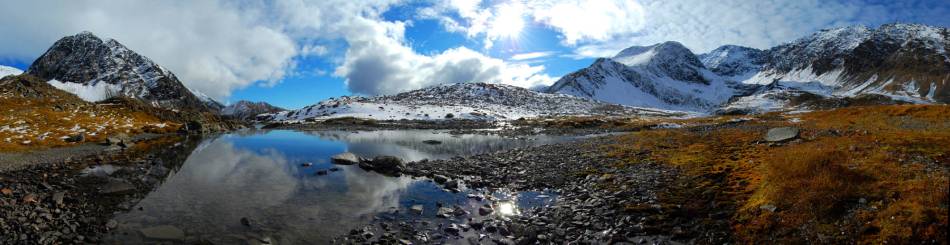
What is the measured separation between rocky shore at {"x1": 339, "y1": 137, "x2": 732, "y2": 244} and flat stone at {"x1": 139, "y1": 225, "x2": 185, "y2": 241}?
643 cm

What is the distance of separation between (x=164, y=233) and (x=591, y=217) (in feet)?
55.4

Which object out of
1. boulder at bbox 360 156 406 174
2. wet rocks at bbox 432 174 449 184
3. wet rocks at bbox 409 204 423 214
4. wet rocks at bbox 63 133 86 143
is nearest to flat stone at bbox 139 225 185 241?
wet rocks at bbox 409 204 423 214

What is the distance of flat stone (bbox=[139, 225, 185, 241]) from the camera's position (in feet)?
53.5

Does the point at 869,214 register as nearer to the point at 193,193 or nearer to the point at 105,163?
the point at 193,193

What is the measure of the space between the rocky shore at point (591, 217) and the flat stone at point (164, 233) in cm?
643

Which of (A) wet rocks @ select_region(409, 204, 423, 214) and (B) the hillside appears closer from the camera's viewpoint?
(A) wet rocks @ select_region(409, 204, 423, 214)

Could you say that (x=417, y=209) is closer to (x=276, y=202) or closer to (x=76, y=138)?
(x=276, y=202)

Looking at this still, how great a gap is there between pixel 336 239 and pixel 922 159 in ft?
79.7

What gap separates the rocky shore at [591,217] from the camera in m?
15.5

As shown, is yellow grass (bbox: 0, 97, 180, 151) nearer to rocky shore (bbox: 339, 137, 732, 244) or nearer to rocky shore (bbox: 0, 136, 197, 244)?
rocky shore (bbox: 0, 136, 197, 244)

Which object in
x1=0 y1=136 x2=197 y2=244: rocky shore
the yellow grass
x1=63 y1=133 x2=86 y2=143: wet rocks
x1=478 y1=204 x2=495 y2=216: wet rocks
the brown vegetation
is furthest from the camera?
x1=63 y1=133 x2=86 y2=143: wet rocks

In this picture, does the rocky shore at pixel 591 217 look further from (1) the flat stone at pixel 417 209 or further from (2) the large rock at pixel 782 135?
(2) the large rock at pixel 782 135

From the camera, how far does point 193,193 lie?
23516mm

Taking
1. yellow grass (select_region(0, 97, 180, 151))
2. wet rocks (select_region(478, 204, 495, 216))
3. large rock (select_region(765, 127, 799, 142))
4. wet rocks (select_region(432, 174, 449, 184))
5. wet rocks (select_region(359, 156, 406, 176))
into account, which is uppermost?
yellow grass (select_region(0, 97, 180, 151))
